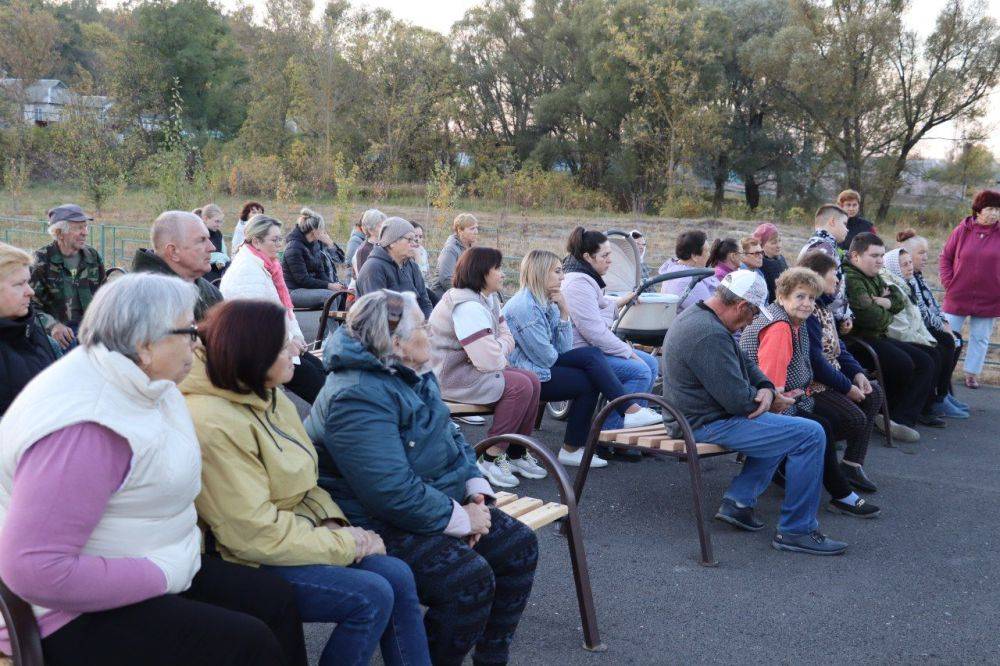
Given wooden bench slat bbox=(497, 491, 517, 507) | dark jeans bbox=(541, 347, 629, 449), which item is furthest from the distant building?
wooden bench slat bbox=(497, 491, 517, 507)

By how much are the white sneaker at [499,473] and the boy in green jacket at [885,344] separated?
10.6 feet

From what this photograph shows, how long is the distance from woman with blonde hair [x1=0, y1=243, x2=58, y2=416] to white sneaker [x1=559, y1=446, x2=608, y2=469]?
10.5ft

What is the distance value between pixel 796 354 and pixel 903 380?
218 centimetres

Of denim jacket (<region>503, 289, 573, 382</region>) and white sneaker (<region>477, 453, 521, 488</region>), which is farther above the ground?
denim jacket (<region>503, 289, 573, 382</region>)

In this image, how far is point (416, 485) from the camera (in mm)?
3143

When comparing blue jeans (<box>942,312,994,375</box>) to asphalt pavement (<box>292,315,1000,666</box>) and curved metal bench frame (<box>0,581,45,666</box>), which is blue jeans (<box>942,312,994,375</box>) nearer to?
asphalt pavement (<box>292,315,1000,666</box>)

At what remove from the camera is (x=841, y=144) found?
31.0 metres

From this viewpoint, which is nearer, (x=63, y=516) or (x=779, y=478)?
(x=63, y=516)

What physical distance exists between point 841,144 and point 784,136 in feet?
9.20

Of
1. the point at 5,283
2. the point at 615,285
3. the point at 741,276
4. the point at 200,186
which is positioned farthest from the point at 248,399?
the point at 200,186

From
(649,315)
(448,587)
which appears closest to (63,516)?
Answer: (448,587)

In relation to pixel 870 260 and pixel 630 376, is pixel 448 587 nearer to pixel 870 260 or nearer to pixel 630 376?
pixel 630 376

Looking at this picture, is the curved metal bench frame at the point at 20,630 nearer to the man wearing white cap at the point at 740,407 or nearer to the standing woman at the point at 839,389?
the man wearing white cap at the point at 740,407

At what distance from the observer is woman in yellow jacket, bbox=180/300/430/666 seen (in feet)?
8.81
